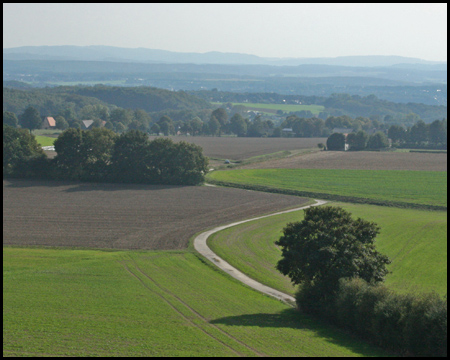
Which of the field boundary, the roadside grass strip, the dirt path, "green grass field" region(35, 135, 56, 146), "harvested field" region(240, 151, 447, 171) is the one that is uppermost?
"green grass field" region(35, 135, 56, 146)

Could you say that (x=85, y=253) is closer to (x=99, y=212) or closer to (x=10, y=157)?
(x=99, y=212)

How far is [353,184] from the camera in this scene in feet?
267

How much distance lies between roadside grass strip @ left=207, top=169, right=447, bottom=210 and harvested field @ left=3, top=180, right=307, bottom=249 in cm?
550

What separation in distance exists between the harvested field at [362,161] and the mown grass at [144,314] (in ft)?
196

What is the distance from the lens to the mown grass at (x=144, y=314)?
24438mm

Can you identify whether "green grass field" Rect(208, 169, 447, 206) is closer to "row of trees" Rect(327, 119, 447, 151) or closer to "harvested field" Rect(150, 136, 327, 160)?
"harvested field" Rect(150, 136, 327, 160)

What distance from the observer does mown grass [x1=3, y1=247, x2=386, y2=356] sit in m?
24.4

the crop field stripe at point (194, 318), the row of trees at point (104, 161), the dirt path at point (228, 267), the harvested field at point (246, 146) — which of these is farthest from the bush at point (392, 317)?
the harvested field at point (246, 146)

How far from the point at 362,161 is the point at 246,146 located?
117 ft

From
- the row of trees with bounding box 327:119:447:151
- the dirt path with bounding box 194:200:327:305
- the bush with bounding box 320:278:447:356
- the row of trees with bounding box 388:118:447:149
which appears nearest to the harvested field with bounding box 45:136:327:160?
the row of trees with bounding box 327:119:447:151

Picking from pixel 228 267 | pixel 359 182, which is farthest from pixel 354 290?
pixel 359 182

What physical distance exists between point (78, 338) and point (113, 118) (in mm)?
156280

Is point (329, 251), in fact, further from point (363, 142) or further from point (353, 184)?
point (363, 142)

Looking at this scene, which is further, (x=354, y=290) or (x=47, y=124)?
(x=47, y=124)
